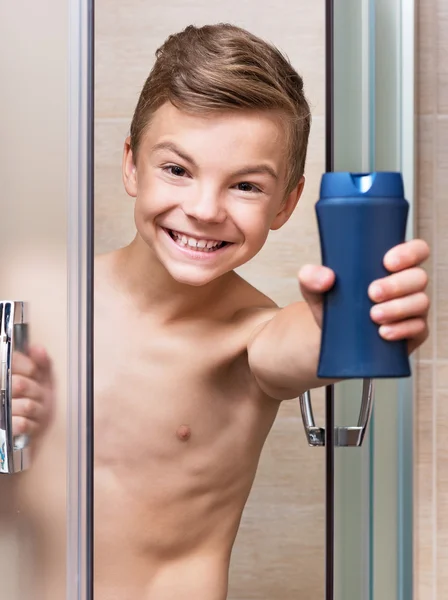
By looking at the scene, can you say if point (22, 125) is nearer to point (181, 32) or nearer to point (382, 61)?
point (181, 32)

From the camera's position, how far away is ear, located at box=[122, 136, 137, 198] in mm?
569

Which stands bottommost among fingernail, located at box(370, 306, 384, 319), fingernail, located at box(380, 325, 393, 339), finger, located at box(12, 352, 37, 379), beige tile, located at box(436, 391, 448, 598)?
beige tile, located at box(436, 391, 448, 598)

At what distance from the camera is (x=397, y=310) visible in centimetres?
40

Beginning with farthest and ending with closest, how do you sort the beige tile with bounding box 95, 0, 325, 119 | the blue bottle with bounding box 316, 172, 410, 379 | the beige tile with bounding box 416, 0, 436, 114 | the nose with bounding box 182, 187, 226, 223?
the beige tile with bounding box 416, 0, 436, 114 → the nose with bounding box 182, 187, 226, 223 → the beige tile with bounding box 95, 0, 325, 119 → the blue bottle with bounding box 316, 172, 410, 379

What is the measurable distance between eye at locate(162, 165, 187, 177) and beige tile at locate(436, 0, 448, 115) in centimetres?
60

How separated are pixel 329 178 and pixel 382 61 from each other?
49 centimetres

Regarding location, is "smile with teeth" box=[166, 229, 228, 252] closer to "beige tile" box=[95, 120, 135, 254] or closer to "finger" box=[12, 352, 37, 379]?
"beige tile" box=[95, 120, 135, 254]

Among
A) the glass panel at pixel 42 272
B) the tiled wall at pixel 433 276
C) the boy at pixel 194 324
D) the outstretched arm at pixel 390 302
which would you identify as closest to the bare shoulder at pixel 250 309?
the boy at pixel 194 324

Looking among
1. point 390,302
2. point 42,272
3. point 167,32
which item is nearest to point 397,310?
point 390,302

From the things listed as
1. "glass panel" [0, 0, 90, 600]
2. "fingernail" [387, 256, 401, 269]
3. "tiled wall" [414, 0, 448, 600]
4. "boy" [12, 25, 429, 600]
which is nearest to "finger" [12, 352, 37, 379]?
"glass panel" [0, 0, 90, 600]

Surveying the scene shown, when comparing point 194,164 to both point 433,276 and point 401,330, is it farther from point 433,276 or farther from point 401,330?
point 433,276

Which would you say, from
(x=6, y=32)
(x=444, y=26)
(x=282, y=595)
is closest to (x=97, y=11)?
(x=6, y=32)

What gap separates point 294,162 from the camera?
66 centimetres

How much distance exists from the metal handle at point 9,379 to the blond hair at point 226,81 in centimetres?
20
